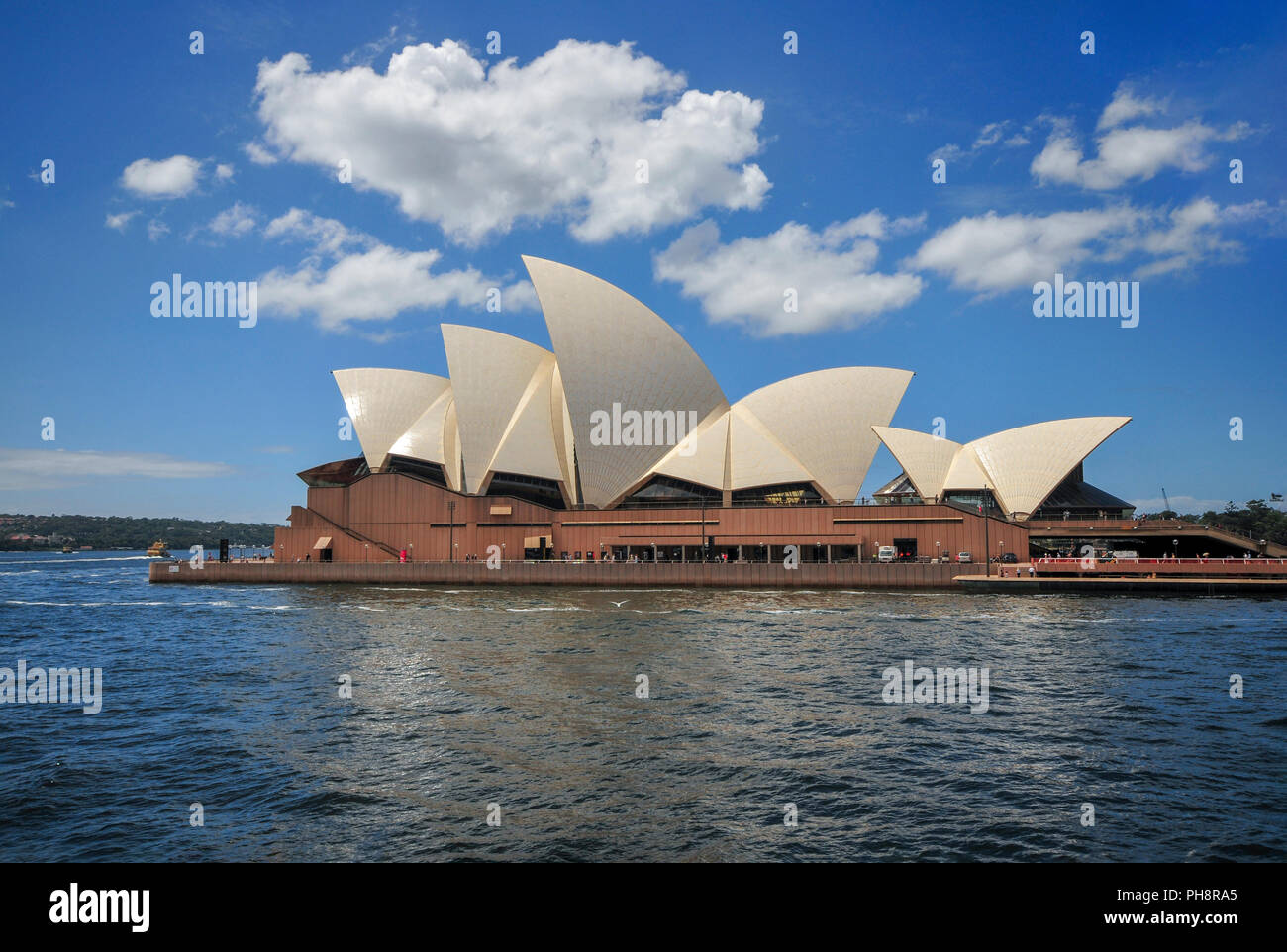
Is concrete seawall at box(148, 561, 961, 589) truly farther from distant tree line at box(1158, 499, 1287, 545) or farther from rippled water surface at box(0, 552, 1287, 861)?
distant tree line at box(1158, 499, 1287, 545)

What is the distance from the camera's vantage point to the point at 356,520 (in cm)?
5725

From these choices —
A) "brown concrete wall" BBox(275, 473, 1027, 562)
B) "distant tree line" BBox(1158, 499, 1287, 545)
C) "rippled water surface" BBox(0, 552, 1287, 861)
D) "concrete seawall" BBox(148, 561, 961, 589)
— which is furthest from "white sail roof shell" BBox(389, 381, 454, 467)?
"distant tree line" BBox(1158, 499, 1287, 545)

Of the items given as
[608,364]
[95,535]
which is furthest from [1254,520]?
[95,535]

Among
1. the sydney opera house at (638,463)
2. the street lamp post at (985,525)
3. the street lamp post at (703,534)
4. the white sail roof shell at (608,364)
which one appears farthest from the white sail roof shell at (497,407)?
the street lamp post at (985,525)

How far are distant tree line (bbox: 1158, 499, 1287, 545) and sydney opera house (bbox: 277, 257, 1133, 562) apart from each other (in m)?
41.8

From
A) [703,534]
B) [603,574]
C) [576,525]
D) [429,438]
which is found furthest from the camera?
[429,438]

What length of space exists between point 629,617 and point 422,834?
73.4ft

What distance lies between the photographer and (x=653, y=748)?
1314 cm

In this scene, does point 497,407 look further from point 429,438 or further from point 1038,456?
point 1038,456

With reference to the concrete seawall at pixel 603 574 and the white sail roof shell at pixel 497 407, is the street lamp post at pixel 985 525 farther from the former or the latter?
the white sail roof shell at pixel 497 407

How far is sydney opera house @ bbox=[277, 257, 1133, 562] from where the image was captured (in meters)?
53.9

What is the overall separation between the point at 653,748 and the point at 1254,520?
107 metres

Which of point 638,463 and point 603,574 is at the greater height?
point 638,463
